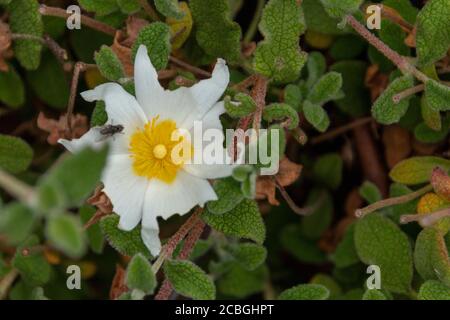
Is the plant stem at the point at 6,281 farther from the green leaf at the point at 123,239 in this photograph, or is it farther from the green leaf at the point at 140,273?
the green leaf at the point at 140,273

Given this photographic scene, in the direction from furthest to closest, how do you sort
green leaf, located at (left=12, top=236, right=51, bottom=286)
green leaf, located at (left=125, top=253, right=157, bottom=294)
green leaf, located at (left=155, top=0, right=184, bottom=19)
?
green leaf, located at (left=12, top=236, right=51, bottom=286) → green leaf, located at (left=155, top=0, right=184, bottom=19) → green leaf, located at (left=125, top=253, right=157, bottom=294)

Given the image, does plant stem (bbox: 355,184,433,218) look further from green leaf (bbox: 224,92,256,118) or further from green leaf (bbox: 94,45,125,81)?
green leaf (bbox: 94,45,125,81)

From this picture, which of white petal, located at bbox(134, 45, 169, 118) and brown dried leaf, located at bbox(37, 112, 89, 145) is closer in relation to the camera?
white petal, located at bbox(134, 45, 169, 118)

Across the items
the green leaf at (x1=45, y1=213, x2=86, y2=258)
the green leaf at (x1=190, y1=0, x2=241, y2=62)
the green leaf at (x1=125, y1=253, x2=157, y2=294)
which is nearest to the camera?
the green leaf at (x1=45, y1=213, x2=86, y2=258)

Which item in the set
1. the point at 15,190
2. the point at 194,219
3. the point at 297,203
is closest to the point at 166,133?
the point at 194,219

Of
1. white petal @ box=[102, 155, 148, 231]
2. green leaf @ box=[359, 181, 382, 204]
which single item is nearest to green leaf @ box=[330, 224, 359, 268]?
green leaf @ box=[359, 181, 382, 204]

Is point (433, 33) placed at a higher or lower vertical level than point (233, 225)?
higher

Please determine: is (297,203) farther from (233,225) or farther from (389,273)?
(233,225)
